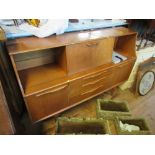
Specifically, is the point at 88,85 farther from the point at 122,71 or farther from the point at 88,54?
the point at 122,71

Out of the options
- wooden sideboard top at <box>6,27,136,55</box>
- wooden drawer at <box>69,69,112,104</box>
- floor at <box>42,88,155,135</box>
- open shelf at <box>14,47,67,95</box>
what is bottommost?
floor at <box>42,88,155,135</box>

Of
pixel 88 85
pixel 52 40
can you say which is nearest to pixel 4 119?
pixel 52 40

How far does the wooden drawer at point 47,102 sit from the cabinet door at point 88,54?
0.80 ft

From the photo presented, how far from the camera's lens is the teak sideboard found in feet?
3.98

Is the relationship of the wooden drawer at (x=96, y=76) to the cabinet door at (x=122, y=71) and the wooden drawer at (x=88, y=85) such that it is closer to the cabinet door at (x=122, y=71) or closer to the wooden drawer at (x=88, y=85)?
the wooden drawer at (x=88, y=85)

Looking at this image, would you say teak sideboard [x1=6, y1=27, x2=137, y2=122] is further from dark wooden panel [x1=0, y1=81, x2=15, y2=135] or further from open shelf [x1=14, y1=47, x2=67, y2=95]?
dark wooden panel [x1=0, y1=81, x2=15, y2=135]

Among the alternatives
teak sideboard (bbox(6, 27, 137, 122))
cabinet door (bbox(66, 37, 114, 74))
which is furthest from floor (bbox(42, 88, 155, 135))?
cabinet door (bbox(66, 37, 114, 74))

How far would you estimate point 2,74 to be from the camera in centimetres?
123

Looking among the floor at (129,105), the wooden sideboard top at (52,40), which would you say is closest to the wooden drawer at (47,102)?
the floor at (129,105)

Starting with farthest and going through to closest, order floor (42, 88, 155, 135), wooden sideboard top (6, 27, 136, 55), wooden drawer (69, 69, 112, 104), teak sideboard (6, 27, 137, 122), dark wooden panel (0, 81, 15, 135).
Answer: floor (42, 88, 155, 135) → wooden drawer (69, 69, 112, 104) → teak sideboard (6, 27, 137, 122) → wooden sideboard top (6, 27, 136, 55) → dark wooden panel (0, 81, 15, 135)

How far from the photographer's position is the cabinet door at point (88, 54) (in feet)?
4.25

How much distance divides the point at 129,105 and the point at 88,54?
3.70 feet
